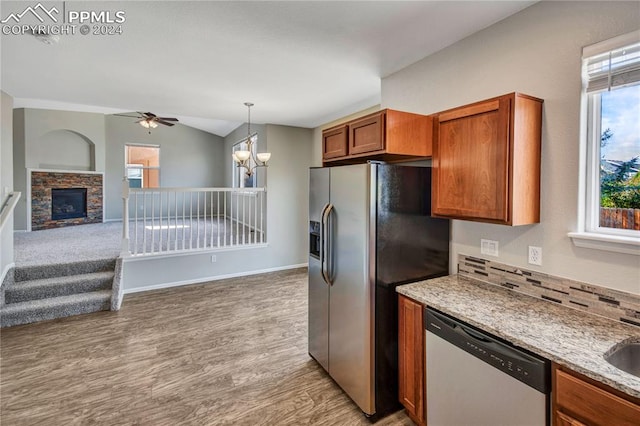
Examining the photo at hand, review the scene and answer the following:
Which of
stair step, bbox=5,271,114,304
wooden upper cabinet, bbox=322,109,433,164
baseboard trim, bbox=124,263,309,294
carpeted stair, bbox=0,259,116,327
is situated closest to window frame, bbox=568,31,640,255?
wooden upper cabinet, bbox=322,109,433,164

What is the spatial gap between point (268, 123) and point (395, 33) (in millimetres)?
3809

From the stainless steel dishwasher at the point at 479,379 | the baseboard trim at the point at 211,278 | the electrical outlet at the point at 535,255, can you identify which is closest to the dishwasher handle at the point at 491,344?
the stainless steel dishwasher at the point at 479,379

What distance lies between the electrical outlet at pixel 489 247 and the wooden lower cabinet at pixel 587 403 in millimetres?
978

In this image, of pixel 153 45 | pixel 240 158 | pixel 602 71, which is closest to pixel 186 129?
pixel 240 158

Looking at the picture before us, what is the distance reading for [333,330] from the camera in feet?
8.06

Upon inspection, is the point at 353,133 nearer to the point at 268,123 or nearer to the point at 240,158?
the point at 240,158

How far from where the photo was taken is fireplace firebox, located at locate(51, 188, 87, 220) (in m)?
7.93

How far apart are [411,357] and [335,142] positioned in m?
1.83

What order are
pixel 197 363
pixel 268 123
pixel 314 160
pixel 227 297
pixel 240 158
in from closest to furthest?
pixel 197 363, pixel 227 297, pixel 240 158, pixel 268 123, pixel 314 160

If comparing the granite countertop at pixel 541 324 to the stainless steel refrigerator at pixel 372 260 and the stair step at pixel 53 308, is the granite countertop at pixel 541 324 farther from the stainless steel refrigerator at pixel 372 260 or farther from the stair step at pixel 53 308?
the stair step at pixel 53 308

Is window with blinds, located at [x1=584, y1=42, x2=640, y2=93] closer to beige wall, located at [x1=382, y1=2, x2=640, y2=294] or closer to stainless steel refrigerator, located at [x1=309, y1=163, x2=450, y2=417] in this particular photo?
beige wall, located at [x1=382, y1=2, x2=640, y2=294]

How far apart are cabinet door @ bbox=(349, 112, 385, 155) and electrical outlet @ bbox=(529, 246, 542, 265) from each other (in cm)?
117

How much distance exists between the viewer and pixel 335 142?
273 centimetres

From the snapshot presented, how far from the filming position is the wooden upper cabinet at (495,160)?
68.1 inches
